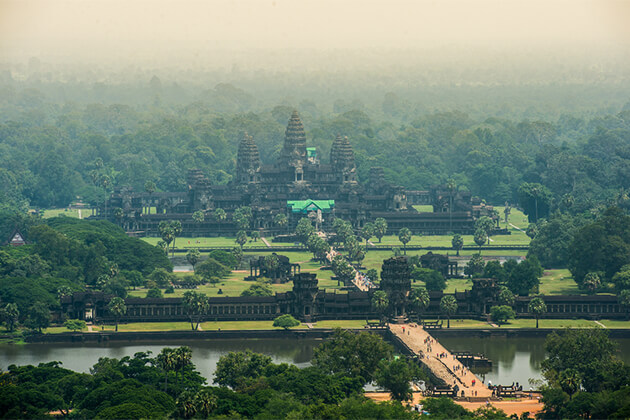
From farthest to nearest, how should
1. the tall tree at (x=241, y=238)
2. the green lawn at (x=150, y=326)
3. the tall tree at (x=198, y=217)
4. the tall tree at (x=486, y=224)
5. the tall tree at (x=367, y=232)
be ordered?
the tall tree at (x=198, y=217) → the tall tree at (x=486, y=224) → the tall tree at (x=367, y=232) → the tall tree at (x=241, y=238) → the green lawn at (x=150, y=326)

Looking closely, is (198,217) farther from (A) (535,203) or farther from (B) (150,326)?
(B) (150,326)

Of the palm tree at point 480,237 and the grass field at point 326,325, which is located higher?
the palm tree at point 480,237

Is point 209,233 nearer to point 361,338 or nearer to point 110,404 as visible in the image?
point 361,338

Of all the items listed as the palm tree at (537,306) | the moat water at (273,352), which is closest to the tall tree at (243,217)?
the moat water at (273,352)

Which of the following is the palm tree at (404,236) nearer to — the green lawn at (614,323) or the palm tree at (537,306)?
the palm tree at (537,306)

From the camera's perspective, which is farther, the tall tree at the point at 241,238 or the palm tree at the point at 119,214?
the palm tree at the point at 119,214

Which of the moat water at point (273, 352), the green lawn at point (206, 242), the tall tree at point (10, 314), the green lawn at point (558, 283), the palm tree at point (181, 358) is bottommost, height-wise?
the moat water at point (273, 352)

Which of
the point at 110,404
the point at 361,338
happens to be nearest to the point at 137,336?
the point at 361,338
